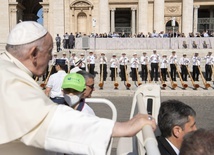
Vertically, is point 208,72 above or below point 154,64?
below

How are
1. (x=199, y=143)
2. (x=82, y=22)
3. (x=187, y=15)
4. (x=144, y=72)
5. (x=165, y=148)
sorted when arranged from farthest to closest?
(x=82, y=22) < (x=187, y=15) < (x=144, y=72) < (x=165, y=148) < (x=199, y=143)

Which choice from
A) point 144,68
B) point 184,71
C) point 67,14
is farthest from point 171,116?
point 67,14

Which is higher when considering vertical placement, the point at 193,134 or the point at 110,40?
the point at 110,40

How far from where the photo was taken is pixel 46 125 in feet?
5.24

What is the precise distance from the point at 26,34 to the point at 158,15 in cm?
3598

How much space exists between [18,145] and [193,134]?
3.20 ft

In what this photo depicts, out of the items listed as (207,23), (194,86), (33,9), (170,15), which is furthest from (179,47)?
(33,9)

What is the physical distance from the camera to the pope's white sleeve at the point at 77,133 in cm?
154

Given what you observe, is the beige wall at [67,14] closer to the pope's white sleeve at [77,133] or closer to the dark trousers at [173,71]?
the dark trousers at [173,71]

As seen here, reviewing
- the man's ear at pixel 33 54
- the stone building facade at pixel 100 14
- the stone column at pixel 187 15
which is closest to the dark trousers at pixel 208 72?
the stone building facade at pixel 100 14

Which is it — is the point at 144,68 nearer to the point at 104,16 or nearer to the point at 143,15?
the point at 104,16

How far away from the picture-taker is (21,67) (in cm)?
195

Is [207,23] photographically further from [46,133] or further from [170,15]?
[46,133]

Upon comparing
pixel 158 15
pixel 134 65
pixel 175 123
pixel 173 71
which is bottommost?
pixel 173 71
